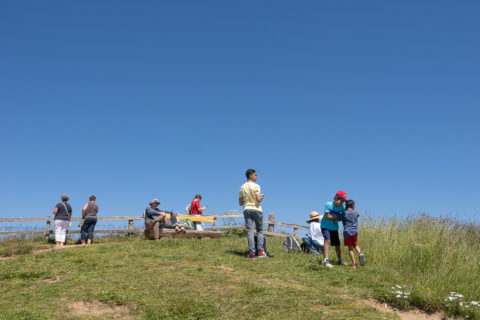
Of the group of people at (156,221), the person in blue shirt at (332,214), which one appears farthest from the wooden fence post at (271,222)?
the person in blue shirt at (332,214)

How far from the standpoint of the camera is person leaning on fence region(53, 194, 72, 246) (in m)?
16.6

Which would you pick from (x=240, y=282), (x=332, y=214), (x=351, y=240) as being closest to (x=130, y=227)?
(x=240, y=282)

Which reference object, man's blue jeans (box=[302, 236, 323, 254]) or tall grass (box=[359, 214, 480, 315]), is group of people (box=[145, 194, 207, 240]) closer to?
man's blue jeans (box=[302, 236, 323, 254])

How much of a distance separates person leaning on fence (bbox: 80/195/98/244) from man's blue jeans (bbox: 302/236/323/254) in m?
9.28

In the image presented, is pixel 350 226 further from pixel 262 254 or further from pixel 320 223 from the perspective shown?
pixel 262 254

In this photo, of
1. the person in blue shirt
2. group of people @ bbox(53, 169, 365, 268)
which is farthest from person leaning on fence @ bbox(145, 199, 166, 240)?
the person in blue shirt

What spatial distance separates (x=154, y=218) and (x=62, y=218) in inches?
161

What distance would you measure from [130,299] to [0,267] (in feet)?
19.5

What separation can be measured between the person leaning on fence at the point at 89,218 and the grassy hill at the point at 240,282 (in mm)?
3480

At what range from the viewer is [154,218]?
15.9m

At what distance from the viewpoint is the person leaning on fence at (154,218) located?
1559 centimetres

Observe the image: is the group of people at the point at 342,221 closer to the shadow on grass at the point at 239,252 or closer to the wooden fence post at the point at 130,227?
the shadow on grass at the point at 239,252

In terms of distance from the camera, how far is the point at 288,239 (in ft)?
42.6

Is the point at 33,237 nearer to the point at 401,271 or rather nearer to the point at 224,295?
the point at 224,295
